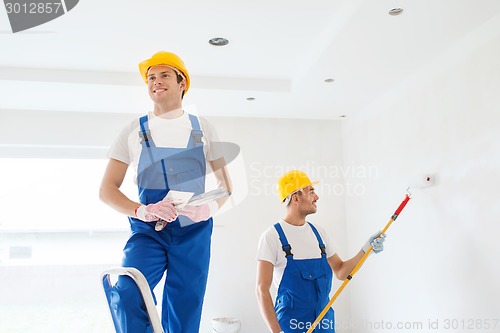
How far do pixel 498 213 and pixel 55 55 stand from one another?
3177 millimetres

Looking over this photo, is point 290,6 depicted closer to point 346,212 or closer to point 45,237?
point 346,212

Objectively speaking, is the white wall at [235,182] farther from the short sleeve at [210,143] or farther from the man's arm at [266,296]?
the short sleeve at [210,143]

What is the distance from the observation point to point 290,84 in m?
4.12

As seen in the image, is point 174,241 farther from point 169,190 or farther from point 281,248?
point 281,248

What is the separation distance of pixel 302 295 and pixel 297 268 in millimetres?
162

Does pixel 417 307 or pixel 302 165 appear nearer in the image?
pixel 417 307

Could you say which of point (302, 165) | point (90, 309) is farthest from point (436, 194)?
point (90, 309)

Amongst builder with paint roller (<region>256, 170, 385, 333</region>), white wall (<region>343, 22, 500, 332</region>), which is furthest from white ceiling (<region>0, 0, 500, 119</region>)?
builder with paint roller (<region>256, 170, 385, 333</region>)

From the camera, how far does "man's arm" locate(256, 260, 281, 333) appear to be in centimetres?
276

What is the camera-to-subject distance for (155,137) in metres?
1.75

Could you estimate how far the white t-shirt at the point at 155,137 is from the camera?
176cm
